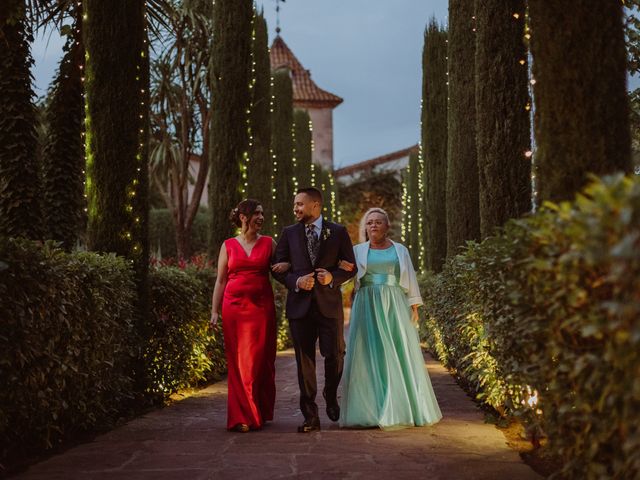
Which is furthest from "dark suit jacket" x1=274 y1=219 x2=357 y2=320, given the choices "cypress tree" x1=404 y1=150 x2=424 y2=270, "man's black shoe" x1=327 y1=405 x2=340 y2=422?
"cypress tree" x1=404 y1=150 x2=424 y2=270

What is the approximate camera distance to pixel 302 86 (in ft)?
193

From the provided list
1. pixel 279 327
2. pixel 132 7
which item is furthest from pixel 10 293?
pixel 279 327

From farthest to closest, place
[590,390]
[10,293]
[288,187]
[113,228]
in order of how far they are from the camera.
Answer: [288,187]
[113,228]
[10,293]
[590,390]

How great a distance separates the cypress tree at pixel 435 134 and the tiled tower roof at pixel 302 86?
37512mm

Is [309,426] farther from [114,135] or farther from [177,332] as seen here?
[114,135]

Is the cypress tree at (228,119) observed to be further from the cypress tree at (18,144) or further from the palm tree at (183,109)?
the palm tree at (183,109)

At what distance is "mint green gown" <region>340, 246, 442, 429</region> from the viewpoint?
7629 mm

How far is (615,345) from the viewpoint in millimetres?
3328

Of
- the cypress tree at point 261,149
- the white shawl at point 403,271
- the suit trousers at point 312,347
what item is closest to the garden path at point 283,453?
the suit trousers at point 312,347

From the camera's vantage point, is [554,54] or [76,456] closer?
[554,54]

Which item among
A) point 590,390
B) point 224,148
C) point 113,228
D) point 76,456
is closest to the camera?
point 590,390

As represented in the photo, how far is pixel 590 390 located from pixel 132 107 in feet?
21.0

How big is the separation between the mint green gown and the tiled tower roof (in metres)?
50.0

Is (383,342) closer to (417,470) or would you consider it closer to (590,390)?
(417,470)
